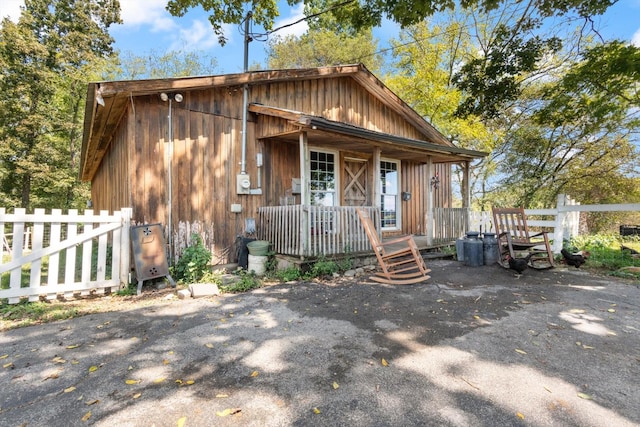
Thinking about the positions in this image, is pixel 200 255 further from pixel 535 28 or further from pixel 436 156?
pixel 535 28

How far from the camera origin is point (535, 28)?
6.77 meters

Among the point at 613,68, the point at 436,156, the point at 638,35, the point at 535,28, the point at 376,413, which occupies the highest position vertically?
the point at 638,35

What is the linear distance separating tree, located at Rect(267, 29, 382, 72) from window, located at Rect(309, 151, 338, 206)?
47.1ft

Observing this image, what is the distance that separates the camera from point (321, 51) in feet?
67.7

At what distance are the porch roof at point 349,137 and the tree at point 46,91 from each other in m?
17.0

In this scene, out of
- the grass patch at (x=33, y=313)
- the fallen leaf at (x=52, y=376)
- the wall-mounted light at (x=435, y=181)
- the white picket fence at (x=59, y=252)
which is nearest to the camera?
the fallen leaf at (x=52, y=376)

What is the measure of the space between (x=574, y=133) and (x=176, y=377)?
18.4 m

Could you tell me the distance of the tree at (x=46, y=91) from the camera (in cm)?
1638

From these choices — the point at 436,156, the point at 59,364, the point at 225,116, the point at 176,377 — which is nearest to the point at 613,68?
the point at 436,156

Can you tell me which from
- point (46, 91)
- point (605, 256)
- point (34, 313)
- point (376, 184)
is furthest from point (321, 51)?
point (34, 313)

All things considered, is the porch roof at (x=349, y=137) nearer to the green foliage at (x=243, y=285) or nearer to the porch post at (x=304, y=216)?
the porch post at (x=304, y=216)

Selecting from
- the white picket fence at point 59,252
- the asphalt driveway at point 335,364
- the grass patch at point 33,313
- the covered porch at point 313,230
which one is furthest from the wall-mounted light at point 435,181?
the grass patch at point 33,313

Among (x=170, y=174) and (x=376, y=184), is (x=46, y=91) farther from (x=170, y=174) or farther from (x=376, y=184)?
(x=376, y=184)

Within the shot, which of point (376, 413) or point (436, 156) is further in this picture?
point (436, 156)
